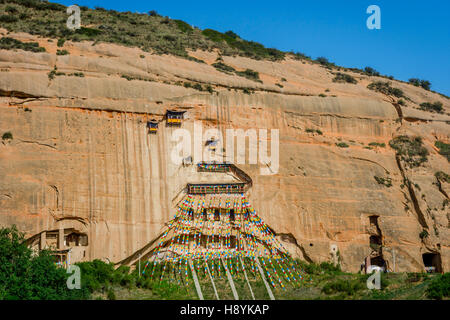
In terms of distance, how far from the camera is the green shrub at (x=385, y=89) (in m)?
49.9

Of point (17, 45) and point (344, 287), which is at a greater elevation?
point (17, 45)

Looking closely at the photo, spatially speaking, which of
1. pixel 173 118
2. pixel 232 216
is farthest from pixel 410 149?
pixel 173 118

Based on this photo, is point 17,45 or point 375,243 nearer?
point 375,243

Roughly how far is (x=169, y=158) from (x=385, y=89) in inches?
798

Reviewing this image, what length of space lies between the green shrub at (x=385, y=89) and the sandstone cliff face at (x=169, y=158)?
7.38ft

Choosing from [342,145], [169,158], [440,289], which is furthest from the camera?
[342,145]

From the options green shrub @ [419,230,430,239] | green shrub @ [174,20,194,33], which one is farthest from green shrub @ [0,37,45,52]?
green shrub @ [419,230,430,239]

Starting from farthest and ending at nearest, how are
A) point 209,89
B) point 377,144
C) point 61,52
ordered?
point 377,144, point 209,89, point 61,52

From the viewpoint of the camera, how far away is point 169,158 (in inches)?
1544

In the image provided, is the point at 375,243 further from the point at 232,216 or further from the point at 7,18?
the point at 7,18

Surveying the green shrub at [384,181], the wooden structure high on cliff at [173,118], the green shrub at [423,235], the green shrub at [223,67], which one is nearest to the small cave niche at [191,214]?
the wooden structure high on cliff at [173,118]

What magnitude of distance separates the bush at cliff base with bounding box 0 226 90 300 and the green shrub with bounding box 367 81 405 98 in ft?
95.1

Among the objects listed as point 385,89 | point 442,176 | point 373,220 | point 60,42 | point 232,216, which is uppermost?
point 60,42

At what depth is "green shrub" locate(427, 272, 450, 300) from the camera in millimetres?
30531
